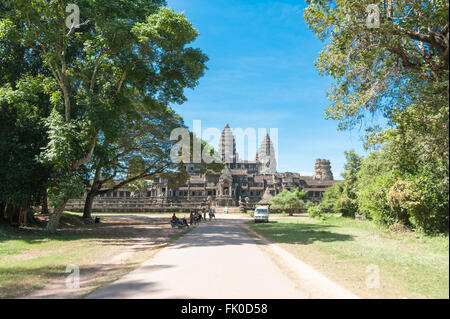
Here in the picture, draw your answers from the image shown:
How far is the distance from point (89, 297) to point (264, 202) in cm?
4686

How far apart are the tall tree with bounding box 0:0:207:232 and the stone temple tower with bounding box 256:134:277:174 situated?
67799 mm

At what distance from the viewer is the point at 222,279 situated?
6.63 meters

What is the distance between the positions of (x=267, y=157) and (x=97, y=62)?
233 ft

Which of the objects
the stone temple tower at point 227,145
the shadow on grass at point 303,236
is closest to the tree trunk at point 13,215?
the shadow on grass at point 303,236

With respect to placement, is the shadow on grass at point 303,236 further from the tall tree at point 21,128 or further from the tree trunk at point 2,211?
the tree trunk at point 2,211

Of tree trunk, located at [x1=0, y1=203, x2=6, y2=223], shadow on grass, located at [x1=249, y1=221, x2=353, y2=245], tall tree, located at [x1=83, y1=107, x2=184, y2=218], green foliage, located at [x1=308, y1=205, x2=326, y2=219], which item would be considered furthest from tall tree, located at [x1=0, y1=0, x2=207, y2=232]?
green foliage, located at [x1=308, y1=205, x2=326, y2=219]

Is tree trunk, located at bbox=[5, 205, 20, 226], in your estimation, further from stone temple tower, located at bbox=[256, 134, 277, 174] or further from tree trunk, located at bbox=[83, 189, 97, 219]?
stone temple tower, located at bbox=[256, 134, 277, 174]

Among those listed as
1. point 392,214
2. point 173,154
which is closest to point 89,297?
point 392,214

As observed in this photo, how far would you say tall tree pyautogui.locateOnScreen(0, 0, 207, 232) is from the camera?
14883mm

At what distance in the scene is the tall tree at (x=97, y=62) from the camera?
48.8ft

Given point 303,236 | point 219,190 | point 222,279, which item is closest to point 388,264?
point 222,279

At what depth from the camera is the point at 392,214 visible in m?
15.7

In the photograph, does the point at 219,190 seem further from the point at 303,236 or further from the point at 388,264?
the point at 388,264

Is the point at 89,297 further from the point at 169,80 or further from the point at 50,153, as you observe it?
the point at 169,80
